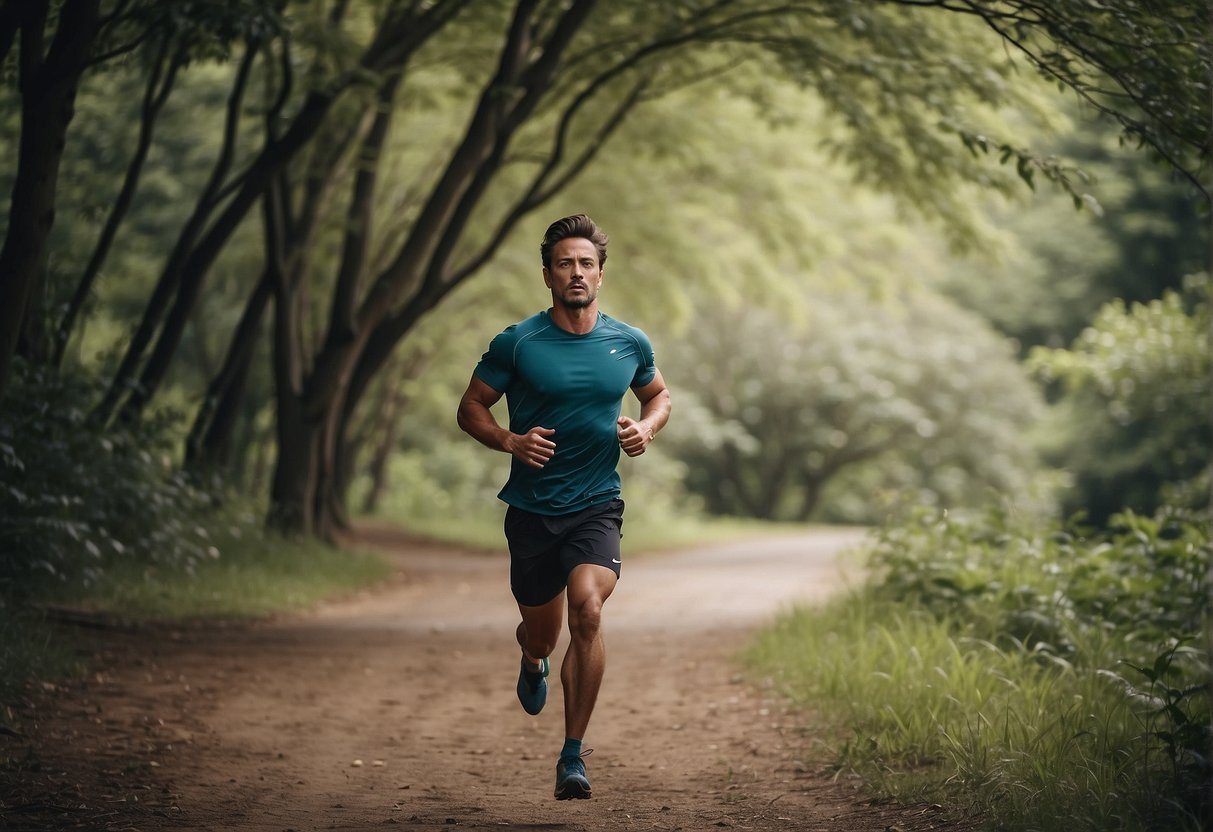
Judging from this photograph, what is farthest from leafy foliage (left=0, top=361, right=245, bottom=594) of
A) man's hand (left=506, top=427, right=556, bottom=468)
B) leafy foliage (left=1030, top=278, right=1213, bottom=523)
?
leafy foliage (left=1030, top=278, right=1213, bottom=523)

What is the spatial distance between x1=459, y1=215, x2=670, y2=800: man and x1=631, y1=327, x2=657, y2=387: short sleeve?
0.07 feet

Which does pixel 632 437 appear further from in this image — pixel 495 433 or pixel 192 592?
pixel 192 592

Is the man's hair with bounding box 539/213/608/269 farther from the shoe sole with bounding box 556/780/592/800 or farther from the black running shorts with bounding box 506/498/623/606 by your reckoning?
the shoe sole with bounding box 556/780/592/800

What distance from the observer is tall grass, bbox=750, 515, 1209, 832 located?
5.02 metres

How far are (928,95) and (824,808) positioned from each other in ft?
20.7

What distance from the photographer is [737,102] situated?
18.0 meters

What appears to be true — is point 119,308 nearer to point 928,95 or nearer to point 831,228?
point 831,228

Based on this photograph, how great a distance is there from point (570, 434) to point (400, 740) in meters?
2.69

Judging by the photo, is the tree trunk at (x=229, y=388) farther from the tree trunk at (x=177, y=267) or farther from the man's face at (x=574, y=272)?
the man's face at (x=574, y=272)

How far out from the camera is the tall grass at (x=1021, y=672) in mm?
5016

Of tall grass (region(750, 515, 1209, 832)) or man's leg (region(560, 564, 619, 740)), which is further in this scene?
man's leg (region(560, 564, 619, 740))

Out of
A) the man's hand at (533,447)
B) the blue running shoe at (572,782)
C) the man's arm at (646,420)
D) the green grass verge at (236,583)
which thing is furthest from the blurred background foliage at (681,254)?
the blue running shoe at (572,782)

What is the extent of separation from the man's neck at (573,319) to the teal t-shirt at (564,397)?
0.08 ft

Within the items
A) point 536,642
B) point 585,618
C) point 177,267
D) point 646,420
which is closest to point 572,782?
point 585,618
